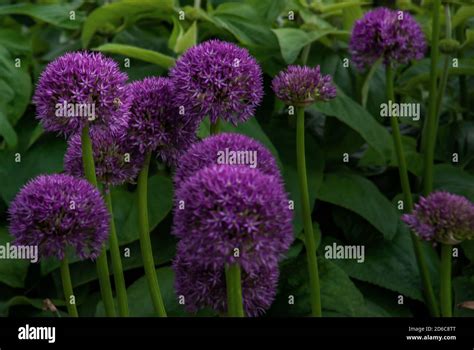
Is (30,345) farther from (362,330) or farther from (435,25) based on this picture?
(435,25)

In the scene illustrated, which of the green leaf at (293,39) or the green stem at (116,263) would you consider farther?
the green leaf at (293,39)

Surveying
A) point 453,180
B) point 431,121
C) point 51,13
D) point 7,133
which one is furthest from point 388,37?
point 51,13

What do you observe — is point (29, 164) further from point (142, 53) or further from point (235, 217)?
point (235, 217)

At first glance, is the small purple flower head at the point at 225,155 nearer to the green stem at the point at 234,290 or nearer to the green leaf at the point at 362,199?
the green stem at the point at 234,290

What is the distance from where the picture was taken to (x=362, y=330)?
667 mm

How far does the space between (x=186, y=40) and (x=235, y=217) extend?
21.2 inches

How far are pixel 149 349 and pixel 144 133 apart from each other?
7.2 inches

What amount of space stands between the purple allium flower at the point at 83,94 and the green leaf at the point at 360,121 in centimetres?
37

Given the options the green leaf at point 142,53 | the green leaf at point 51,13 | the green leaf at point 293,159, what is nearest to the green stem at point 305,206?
the green leaf at point 293,159

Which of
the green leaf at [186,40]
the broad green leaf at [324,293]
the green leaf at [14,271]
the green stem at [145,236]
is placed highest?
the green leaf at [186,40]

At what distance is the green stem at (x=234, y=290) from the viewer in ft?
1.65

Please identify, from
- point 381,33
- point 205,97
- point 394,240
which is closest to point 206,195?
point 205,97

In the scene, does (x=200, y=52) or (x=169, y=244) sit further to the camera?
(x=169, y=244)

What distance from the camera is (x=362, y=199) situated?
908mm
